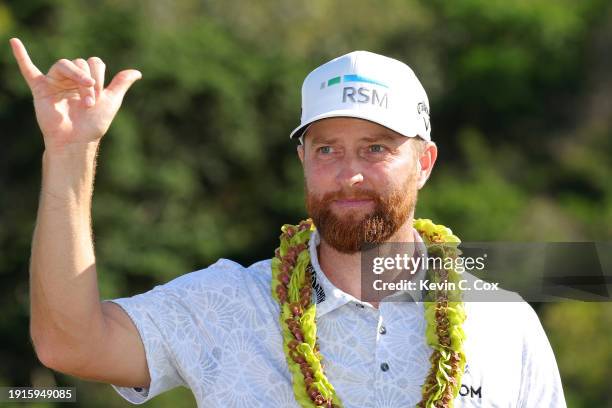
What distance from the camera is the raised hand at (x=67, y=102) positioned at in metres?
3.55

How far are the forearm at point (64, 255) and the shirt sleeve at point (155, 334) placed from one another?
24 centimetres

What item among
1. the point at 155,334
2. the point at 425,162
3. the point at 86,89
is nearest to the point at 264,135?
the point at 425,162

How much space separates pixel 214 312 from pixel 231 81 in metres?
23.7

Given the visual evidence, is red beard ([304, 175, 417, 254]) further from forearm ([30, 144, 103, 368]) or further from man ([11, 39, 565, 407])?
forearm ([30, 144, 103, 368])

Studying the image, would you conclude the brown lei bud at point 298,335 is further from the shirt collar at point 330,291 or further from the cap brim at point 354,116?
the cap brim at point 354,116

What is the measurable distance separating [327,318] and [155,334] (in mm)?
567

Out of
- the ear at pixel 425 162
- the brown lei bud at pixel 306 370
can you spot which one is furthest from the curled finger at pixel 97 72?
the ear at pixel 425 162

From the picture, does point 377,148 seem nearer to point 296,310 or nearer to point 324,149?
point 324,149

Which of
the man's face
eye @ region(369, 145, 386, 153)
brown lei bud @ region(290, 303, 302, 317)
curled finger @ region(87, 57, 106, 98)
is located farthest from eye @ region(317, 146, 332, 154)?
curled finger @ region(87, 57, 106, 98)

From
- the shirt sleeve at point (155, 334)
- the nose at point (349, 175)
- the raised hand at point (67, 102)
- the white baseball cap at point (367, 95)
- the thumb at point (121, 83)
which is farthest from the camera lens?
the white baseball cap at point (367, 95)

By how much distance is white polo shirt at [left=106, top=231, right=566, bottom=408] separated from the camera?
3.90 meters

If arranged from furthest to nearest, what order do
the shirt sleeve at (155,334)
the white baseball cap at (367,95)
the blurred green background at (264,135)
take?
the blurred green background at (264,135), the white baseball cap at (367,95), the shirt sleeve at (155,334)

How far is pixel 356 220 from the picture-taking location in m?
3.99

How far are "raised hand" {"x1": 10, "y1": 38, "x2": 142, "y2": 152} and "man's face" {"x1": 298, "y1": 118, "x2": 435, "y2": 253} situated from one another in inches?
30.3
